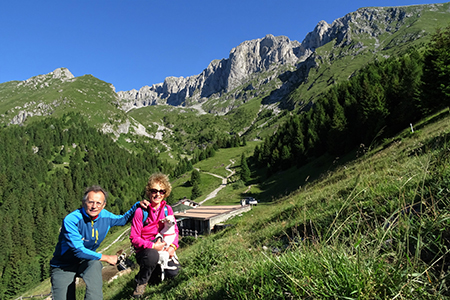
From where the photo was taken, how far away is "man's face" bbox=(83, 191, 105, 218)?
4.90 meters

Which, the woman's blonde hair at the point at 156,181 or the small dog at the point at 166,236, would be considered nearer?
the small dog at the point at 166,236

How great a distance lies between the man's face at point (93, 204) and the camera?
16.1 feet

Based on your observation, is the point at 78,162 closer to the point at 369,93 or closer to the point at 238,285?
the point at 369,93

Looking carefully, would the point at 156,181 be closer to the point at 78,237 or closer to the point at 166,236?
the point at 166,236

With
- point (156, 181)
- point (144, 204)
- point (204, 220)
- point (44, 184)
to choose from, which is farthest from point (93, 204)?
point (44, 184)

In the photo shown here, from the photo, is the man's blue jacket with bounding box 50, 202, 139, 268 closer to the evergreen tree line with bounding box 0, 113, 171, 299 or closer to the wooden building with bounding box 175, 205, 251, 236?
the wooden building with bounding box 175, 205, 251, 236

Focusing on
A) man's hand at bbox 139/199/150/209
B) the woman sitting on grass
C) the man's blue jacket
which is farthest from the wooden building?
the man's blue jacket

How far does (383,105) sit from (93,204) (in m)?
51.8

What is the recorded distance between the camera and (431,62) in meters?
34.4

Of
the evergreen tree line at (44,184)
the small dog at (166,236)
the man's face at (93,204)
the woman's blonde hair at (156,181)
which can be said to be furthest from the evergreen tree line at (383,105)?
the evergreen tree line at (44,184)

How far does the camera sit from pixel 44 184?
145m

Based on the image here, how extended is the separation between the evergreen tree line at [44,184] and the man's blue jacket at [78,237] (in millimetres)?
103729

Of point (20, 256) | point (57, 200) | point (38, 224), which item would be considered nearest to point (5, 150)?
point (57, 200)

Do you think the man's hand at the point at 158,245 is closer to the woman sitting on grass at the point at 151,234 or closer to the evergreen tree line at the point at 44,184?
the woman sitting on grass at the point at 151,234
